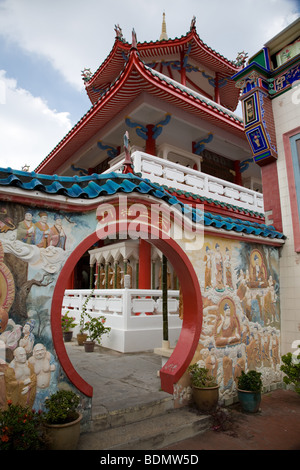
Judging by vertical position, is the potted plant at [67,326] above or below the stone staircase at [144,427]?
above

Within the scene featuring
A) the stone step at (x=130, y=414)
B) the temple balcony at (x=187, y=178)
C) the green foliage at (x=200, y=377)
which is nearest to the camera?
the stone step at (x=130, y=414)

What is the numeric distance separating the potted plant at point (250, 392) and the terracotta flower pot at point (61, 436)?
2.78 m

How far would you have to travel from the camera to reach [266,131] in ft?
22.7

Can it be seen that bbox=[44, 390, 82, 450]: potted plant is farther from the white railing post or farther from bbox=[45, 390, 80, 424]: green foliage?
the white railing post

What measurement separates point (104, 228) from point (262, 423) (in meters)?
3.46

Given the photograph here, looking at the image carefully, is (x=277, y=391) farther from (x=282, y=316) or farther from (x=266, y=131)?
(x=266, y=131)

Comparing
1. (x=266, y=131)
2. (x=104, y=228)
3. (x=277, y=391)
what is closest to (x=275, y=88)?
(x=266, y=131)

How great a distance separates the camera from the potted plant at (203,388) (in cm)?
442

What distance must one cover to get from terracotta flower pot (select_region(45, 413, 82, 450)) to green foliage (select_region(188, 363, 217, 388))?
2.02 m

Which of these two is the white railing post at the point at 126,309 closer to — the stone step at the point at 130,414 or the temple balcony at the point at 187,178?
the temple balcony at the point at 187,178

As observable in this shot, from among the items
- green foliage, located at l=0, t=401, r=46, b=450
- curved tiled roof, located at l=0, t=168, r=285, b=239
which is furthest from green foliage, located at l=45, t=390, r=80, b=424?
curved tiled roof, located at l=0, t=168, r=285, b=239

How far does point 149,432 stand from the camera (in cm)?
368

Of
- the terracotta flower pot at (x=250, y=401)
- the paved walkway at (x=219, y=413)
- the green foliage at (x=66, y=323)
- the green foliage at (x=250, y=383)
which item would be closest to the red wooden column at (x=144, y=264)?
the green foliage at (x=66, y=323)

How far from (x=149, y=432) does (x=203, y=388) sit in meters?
1.08
